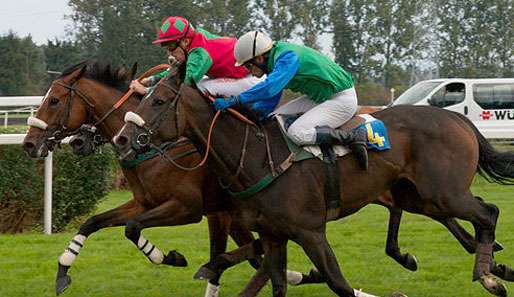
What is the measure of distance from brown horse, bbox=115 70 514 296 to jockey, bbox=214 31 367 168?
0.39 feet

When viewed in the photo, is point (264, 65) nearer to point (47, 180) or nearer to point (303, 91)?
point (303, 91)

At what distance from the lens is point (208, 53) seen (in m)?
5.82

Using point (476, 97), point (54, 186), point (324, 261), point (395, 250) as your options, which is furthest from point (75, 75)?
point (476, 97)

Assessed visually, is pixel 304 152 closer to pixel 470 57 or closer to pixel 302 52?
pixel 302 52

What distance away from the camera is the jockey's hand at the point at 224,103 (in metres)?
5.08

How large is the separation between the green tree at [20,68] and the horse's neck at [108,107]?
37.4 m

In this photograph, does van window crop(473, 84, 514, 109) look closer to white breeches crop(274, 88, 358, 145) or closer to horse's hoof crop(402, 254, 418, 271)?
horse's hoof crop(402, 254, 418, 271)

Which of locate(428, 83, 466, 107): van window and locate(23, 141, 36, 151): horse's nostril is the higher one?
locate(23, 141, 36, 151): horse's nostril

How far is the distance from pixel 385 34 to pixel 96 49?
45.5ft

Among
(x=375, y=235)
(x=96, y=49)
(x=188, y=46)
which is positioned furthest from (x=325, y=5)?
(x=188, y=46)

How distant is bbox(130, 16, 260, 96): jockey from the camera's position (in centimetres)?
588

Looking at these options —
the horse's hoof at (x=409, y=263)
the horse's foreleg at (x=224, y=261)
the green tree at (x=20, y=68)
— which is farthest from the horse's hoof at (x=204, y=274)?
the green tree at (x=20, y=68)

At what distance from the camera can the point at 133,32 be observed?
42.6m

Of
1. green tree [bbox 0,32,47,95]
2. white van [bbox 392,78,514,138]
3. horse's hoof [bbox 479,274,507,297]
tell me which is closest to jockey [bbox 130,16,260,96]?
horse's hoof [bbox 479,274,507,297]
